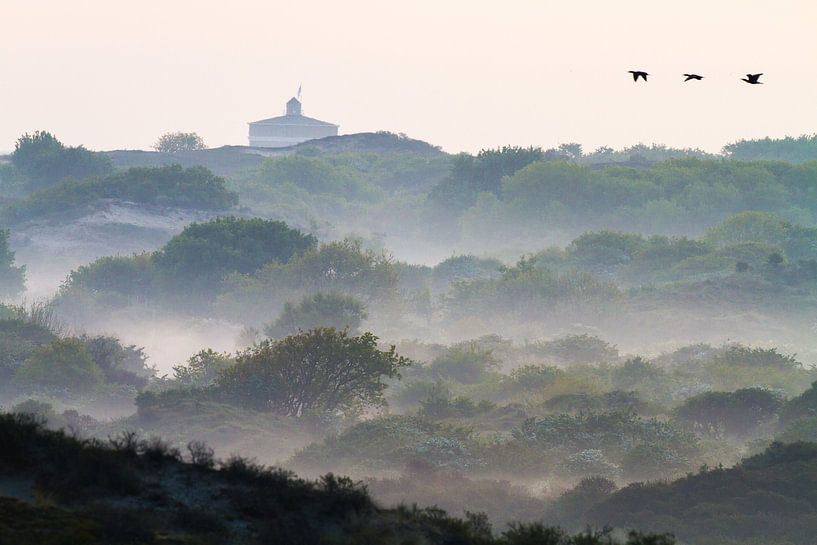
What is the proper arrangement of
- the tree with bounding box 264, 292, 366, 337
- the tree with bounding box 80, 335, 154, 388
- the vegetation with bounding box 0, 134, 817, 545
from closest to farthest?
the vegetation with bounding box 0, 134, 817, 545 → the tree with bounding box 80, 335, 154, 388 → the tree with bounding box 264, 292, 366, 337

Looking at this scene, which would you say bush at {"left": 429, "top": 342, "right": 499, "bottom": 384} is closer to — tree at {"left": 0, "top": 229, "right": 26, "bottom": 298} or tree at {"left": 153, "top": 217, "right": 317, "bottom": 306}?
tree at {"left": 153, "top": 217, "right": 317, "bottom": 306}

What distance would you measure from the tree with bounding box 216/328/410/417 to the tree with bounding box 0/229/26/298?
6003cm

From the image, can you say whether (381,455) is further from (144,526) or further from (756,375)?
(144,526)

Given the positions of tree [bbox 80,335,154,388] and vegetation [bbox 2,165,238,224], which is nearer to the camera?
tree [bbox 80,335,154,388]

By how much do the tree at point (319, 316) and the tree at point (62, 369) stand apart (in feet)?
55.7

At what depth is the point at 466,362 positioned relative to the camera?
68.6 metres

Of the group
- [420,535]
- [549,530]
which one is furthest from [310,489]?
[549,530]

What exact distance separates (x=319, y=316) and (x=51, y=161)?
10232 centimetres

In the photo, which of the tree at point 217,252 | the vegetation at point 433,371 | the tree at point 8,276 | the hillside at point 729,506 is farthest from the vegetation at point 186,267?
the hillside at point 729,506

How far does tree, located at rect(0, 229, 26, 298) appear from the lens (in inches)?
4405

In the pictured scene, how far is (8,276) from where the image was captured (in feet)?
372

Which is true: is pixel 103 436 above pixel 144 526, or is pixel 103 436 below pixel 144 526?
above

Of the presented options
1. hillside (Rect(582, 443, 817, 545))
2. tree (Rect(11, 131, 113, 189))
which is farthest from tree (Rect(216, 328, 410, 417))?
tree (Rect(11, 131, 113, 189))

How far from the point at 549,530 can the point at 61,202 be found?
5096 inches
